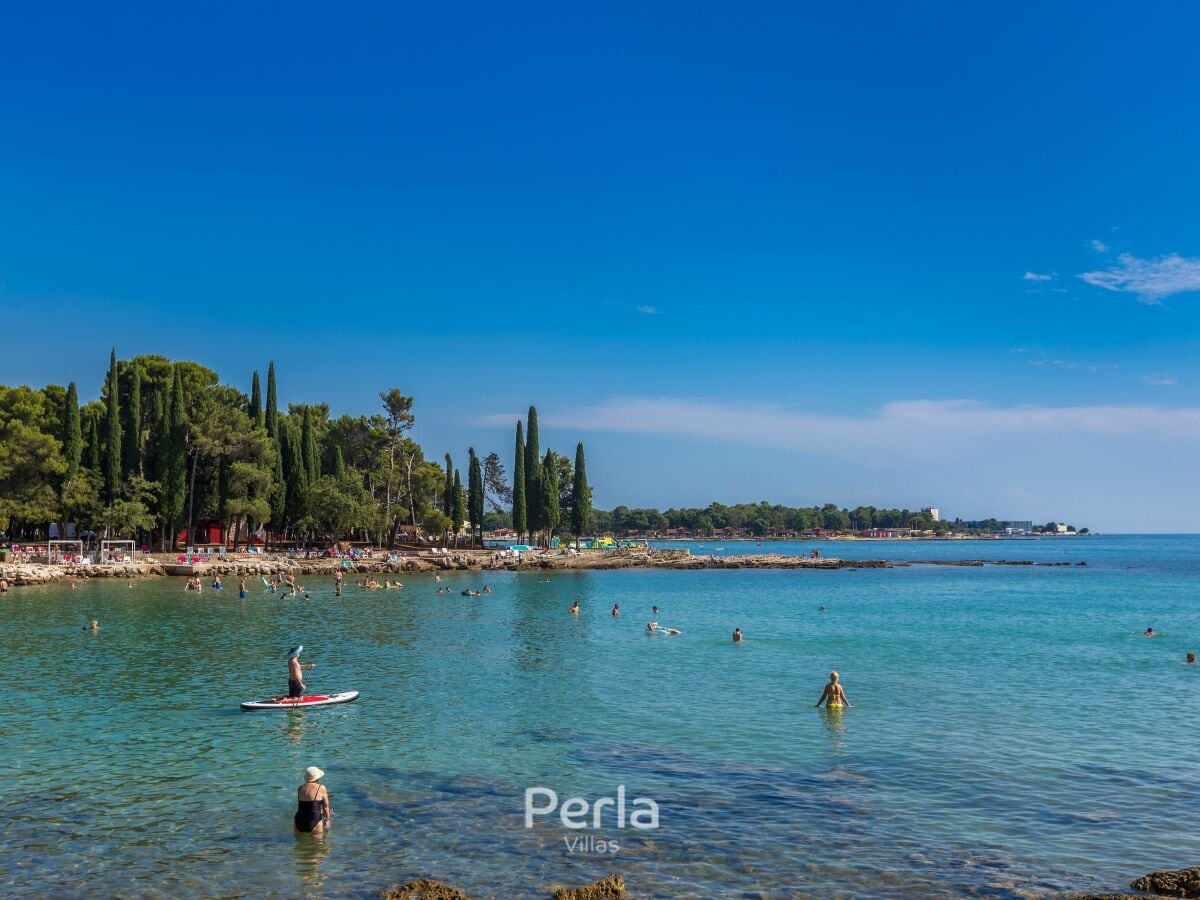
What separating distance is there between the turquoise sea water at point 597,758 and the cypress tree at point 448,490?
2759 inches

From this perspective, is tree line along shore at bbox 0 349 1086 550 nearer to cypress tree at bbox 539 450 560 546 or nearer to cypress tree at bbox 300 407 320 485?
cypress tree at bbox 300 407 320 485

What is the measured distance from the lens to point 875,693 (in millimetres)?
25719

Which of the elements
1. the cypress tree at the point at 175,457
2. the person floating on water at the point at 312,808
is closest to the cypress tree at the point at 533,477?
the cypress tree at the point at 175,457

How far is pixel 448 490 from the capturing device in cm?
11306

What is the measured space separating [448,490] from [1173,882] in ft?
345

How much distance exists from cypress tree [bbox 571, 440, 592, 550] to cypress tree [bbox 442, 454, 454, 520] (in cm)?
1512

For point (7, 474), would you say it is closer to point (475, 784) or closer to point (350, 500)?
point (350, 500)

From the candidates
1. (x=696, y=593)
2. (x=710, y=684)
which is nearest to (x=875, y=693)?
(x=710, y=684)

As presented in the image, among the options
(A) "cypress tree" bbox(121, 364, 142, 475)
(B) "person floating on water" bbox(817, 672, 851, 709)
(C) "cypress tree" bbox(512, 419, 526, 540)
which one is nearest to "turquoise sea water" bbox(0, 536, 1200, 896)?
(B) "person floating on water" bbox(817, 672, 851, 709)

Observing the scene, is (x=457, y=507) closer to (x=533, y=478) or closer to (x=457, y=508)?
(x=457, y=508)

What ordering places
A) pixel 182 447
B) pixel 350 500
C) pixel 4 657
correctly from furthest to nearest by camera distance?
pixel 350 500, pixel 182 447, pixel 4 657

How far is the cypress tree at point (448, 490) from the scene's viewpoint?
11056 centimetres

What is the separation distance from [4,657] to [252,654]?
25.3 ft

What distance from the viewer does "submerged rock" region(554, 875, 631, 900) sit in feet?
35.9
